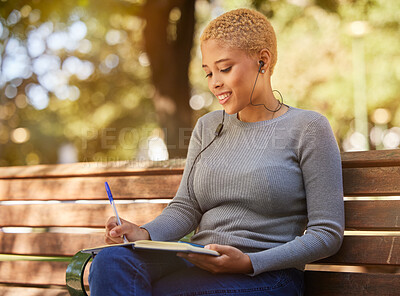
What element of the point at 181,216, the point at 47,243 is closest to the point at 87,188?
the point at 47,243

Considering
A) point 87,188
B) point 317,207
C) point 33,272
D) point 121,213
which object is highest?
point 317,207

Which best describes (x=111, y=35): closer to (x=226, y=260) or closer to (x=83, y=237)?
(x=83, y=237)

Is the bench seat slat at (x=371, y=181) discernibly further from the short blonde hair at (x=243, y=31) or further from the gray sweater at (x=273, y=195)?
the short blonde hair at (x=243, y=31)

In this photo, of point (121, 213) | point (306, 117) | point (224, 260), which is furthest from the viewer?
point (121, 213)

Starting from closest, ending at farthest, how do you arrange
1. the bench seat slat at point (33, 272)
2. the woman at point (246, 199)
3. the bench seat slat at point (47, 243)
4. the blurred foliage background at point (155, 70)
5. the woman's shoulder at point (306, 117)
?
the woman at point (246, 199), the woman's shoulder at point (306, 117), the bench seat slat at point (47, 243), the bench seat slat at point (33, 272), the blurred foliage background at point (155, 70)

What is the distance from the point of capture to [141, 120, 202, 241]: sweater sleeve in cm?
270

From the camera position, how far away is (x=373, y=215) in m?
2.70

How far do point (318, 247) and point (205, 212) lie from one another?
2.17 feet

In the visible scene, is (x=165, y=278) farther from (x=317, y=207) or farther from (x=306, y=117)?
(x=306, y=117)

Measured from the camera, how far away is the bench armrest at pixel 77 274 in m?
2.47

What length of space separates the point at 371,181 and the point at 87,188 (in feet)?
5.98

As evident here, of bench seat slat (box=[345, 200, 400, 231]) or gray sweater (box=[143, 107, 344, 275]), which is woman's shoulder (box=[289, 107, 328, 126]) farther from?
bench seat slat (box=[345, 200, 400, 231])

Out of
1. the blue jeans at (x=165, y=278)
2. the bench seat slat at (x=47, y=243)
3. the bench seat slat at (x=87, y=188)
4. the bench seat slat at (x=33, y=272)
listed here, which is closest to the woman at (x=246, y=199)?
the blue jeans at (x=165, y=278)

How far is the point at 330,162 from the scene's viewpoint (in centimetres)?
246
